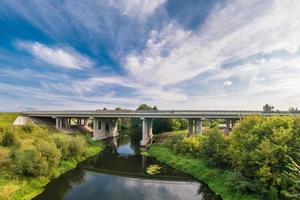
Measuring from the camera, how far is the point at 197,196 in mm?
24219

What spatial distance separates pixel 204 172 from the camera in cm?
3009

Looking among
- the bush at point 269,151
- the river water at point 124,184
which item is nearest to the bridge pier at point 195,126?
the river water at point 124,184

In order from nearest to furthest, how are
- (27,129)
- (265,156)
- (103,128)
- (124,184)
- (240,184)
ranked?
(265,156), (240,184), (124,184), (27,129), (103,128)

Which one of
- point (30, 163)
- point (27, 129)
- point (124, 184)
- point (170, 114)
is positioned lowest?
point (124, 184)

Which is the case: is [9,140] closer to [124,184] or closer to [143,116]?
[124,184]

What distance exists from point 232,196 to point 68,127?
69.5 meters

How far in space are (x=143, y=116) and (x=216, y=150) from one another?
3383cm

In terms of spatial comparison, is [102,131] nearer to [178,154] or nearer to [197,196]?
[178,154]

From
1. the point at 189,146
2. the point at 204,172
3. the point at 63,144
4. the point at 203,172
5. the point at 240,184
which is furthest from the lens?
the point at 189,146

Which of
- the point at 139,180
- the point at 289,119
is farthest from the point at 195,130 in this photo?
the point at 289,119

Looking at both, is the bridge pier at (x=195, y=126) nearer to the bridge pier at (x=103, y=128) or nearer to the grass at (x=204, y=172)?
the grass at (x=204, y=172)

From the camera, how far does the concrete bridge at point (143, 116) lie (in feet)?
186

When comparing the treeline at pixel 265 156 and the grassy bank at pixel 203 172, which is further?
the grassy bank at pixel 203 172

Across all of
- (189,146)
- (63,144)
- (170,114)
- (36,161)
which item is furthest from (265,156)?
(170,114)
